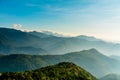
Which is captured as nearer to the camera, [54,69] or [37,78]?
[37,78]

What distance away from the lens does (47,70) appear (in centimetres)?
5494

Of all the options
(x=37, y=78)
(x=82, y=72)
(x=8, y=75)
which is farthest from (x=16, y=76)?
(x=82, y=72)

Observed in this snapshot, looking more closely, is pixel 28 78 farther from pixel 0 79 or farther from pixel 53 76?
pixel 53 76

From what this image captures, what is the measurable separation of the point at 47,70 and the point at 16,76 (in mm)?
13612

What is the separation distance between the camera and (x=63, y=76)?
174ft

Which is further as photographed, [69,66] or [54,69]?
Answer: [69,66]

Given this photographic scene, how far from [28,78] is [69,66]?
68.2 feet

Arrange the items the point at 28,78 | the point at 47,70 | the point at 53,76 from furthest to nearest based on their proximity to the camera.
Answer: the point at 47,70, the point at 53,76, the point at 28,78

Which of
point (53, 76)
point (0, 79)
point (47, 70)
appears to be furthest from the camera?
point (47, 70)

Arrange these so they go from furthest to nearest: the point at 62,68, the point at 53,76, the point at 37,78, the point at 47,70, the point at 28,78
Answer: the point at 62,68, the point at 47,70, the point at 53,76, the point at 37,78, the point at 28,78

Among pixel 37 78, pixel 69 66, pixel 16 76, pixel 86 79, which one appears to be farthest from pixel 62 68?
pixel 16 76

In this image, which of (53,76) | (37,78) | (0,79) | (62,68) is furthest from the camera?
(62,68)

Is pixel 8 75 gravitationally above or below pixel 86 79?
above

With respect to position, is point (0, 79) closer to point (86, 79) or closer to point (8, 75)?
point (8, 75)
